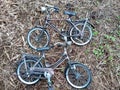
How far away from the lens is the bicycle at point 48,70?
5820mm

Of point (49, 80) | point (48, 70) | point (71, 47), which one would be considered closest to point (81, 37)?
point (71, 47)

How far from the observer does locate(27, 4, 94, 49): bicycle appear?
6.39 metres

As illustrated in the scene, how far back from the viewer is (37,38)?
6379mm

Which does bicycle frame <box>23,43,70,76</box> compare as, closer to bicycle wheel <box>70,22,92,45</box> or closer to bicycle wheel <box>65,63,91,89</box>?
bicycle wheel <box>65,63,91,89</box>

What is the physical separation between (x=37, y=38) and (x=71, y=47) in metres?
0.81

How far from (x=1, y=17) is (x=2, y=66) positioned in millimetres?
1274

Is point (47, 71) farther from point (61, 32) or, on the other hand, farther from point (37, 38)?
point (61, 32)

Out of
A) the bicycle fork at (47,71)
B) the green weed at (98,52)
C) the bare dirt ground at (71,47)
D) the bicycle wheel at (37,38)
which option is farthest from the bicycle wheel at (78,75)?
the bicycle wheel at (37,38)

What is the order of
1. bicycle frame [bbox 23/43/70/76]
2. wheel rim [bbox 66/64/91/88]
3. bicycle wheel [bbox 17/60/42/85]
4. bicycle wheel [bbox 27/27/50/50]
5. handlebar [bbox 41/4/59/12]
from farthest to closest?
handlebar [bbox 41/4/59/12] → bicycle wheel [bbox 27/27/50/50] → wheel rim [bbox 66/64/91/88] → bicycle wheel [bbox 17/60/42/85] → bicycle frame [bbox 23/43/70/76]

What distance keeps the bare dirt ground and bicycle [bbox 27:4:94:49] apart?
0.15 m

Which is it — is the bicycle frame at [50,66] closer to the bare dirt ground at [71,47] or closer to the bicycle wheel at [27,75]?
the bicycle wheel at [27,75]

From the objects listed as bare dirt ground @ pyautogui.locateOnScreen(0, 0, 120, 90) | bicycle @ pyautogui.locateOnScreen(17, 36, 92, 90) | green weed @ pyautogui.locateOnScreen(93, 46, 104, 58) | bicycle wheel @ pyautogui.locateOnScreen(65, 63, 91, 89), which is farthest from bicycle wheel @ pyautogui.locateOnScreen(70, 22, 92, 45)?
bicycle wheel @ pyautogui.locateOnScreen(65, 63, 91, 89)

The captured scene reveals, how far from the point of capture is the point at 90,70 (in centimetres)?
623

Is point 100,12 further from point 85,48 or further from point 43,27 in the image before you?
point 43,27
